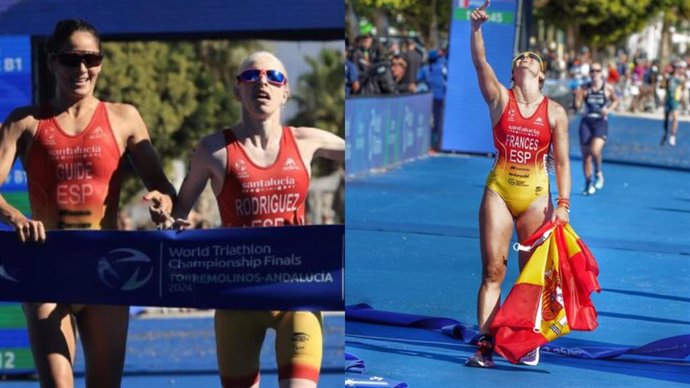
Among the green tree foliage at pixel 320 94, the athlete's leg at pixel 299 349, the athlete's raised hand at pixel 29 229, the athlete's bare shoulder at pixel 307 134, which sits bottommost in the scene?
the green tree foliage at pixel 320 94

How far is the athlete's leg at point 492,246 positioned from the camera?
28.8ft

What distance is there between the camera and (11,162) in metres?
6.23

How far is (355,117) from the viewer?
21.1 metres

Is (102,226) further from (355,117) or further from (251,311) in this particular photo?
(355,117)

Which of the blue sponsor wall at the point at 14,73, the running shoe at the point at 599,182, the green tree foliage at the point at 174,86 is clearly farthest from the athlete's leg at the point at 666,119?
the blue sponsor wall at the point at 14,73

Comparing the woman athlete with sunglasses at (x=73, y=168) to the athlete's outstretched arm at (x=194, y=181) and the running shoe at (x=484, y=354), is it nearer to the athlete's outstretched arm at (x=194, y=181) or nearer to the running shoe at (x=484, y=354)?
the athlete's outstretched arm at (x=194, y=181)

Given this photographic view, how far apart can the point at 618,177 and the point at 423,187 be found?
4.71 meters

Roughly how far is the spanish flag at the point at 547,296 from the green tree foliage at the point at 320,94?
33661 mm

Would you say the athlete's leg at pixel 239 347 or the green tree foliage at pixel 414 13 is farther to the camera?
the green tree foliage at pixel 414 13

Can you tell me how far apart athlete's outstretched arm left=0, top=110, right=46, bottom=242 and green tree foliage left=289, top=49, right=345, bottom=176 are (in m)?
36.1

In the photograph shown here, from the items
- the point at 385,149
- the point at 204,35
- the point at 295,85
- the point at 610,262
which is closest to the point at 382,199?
the point at 385,149

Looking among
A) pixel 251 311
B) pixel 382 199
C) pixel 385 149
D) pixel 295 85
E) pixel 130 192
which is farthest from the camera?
pixel 295 85

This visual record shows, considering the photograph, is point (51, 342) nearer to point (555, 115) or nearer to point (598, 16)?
point (555, 115)

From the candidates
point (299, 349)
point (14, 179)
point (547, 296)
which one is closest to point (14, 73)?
point (14, 179)
